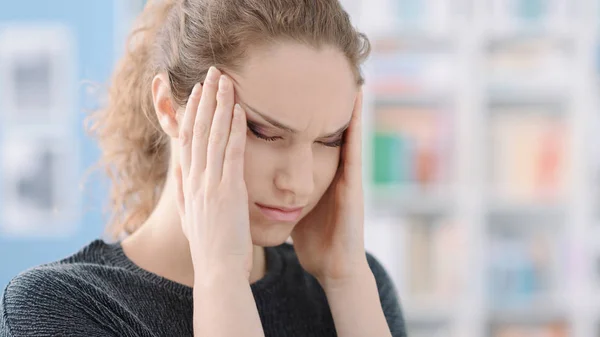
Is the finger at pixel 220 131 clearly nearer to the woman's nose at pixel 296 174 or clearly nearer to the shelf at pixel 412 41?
the woman's nose at pixel 296 174

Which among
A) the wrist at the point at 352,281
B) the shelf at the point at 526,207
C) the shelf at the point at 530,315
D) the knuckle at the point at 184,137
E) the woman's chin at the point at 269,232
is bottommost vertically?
the shelf at the point at 530,315

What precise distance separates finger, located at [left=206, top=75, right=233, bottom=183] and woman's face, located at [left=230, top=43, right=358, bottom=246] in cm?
2

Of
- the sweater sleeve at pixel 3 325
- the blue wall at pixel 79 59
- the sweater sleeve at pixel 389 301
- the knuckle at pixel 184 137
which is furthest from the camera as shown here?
the blue wall at pixel 79 59

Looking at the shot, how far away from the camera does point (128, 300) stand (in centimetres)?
120

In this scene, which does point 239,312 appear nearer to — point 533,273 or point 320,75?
point 320,75

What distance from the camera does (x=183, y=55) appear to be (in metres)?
1.19

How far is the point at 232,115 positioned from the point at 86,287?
0.35 meters

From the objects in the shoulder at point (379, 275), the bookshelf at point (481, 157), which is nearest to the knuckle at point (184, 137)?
the shoulder at point (379, 275)

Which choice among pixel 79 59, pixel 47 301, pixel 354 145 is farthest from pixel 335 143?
pixel 79 59

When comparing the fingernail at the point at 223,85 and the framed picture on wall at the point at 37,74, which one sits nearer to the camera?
the fingernail at the point at 223,85

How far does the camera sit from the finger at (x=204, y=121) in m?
1.13

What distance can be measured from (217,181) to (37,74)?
2547 mm

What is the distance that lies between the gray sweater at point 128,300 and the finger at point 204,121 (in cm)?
23

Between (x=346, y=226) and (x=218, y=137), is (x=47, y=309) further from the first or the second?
(x=346, y=226)
